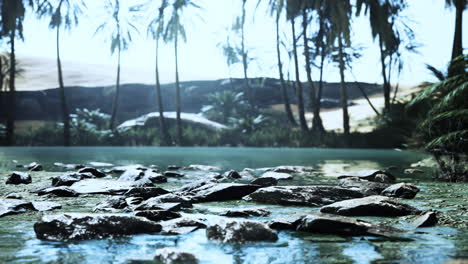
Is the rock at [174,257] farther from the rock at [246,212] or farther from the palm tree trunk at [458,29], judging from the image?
the palm tree trunk at [458,29]

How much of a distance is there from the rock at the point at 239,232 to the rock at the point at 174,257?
19.3 inches

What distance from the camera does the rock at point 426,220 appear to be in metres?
3.26

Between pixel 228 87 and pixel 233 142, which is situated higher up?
pixel 228 87

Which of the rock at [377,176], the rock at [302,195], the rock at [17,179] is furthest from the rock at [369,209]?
the rock at [17,179]

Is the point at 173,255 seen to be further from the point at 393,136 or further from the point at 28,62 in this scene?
the point at 28,62

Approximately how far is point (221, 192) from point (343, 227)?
77.3 inches

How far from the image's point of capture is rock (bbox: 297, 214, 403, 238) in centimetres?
296

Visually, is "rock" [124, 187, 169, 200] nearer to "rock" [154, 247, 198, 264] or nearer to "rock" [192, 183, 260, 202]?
"rock" [192, 183, 260, 202]

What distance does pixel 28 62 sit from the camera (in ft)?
180

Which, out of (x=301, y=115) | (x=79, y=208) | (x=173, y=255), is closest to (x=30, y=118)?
(x=301, y=115)

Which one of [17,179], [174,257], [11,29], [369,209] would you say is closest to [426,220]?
[369,209]

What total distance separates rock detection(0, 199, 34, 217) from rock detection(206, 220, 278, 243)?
1.84 metres

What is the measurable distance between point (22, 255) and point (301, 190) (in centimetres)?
284

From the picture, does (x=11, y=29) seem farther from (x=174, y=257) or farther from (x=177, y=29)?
(x=174, y=257)
